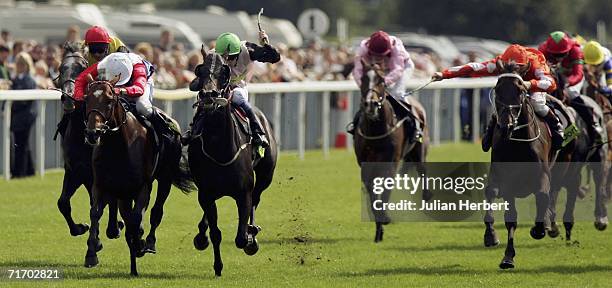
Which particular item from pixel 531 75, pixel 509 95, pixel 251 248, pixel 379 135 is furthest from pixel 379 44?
pixel 251 248

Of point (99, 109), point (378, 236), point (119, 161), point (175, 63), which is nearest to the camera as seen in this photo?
point (99, 109)

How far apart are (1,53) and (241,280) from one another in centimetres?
891

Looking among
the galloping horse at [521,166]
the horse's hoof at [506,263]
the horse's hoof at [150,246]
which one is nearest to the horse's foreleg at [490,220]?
the galloping horse at [521,166]

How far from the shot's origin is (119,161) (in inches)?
458

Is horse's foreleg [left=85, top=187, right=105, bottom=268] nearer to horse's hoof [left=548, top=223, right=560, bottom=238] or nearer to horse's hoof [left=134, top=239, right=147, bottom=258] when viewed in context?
horse's hoof [left=134, top=239, right=147, bottom=258]

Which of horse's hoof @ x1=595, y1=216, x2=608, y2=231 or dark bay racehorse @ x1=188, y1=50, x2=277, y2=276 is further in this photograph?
horse's hoof @ x1=595, y1=216, x2=608, y2=231

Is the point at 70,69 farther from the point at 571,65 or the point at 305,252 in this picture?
the point at 571,65

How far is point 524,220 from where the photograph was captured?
1636cm

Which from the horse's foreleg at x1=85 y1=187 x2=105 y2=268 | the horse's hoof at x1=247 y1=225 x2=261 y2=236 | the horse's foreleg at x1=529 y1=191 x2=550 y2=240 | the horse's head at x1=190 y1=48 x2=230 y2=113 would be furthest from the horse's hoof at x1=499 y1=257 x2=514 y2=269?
the horse's foreleg at x1=85 y1=187 x2=105 y2=268

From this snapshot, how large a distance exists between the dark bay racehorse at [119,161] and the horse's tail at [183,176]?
1.88 ft

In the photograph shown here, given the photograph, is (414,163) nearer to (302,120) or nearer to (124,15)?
(302,120)

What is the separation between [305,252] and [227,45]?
7.05ft

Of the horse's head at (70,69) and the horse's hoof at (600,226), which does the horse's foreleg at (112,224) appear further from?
the horse's hoof at (600,226)

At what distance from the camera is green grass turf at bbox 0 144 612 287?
11797 millimetres
